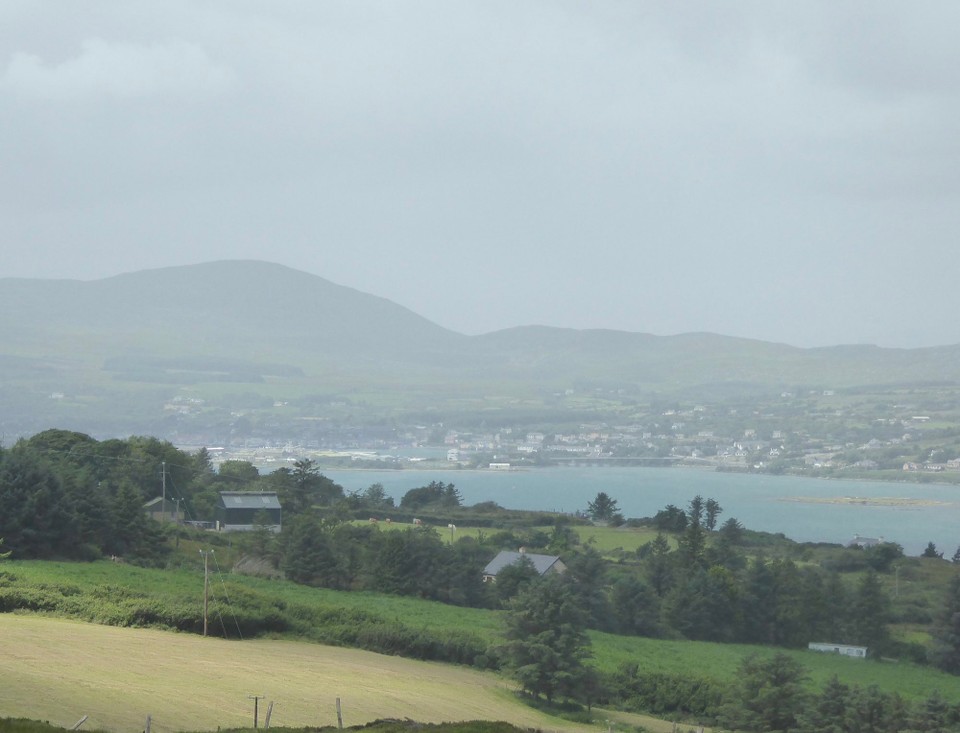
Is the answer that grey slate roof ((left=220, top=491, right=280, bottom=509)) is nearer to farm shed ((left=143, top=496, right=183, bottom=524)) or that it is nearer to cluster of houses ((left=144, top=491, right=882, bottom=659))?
cluster of houses ((left=144, top=491, right=882, bottom=659))

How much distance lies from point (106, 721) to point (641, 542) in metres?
41.3

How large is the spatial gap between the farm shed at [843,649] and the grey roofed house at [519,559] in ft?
32.8

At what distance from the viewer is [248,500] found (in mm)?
55625

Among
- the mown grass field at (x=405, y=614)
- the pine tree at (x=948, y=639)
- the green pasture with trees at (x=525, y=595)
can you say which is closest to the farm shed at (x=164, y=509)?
the green pasture with trees at (x=525, y=595)

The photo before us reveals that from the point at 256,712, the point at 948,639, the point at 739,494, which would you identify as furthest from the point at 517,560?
the point at 739,494

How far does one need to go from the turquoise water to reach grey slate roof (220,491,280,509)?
27.7 metres

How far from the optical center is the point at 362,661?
2983 cm

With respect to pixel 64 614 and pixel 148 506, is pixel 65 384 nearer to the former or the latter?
pixel 148 506

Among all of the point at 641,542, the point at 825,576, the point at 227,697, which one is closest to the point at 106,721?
the point at 227,697

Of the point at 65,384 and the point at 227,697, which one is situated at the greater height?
the point at 65,384

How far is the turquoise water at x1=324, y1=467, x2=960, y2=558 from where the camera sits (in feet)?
268

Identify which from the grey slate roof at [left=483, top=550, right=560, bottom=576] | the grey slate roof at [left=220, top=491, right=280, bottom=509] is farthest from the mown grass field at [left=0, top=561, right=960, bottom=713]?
the grey slate roof at [left=220, top=491, right=280, bottom=509]

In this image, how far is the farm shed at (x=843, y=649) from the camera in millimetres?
39688

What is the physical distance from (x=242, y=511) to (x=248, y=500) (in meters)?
0.90
